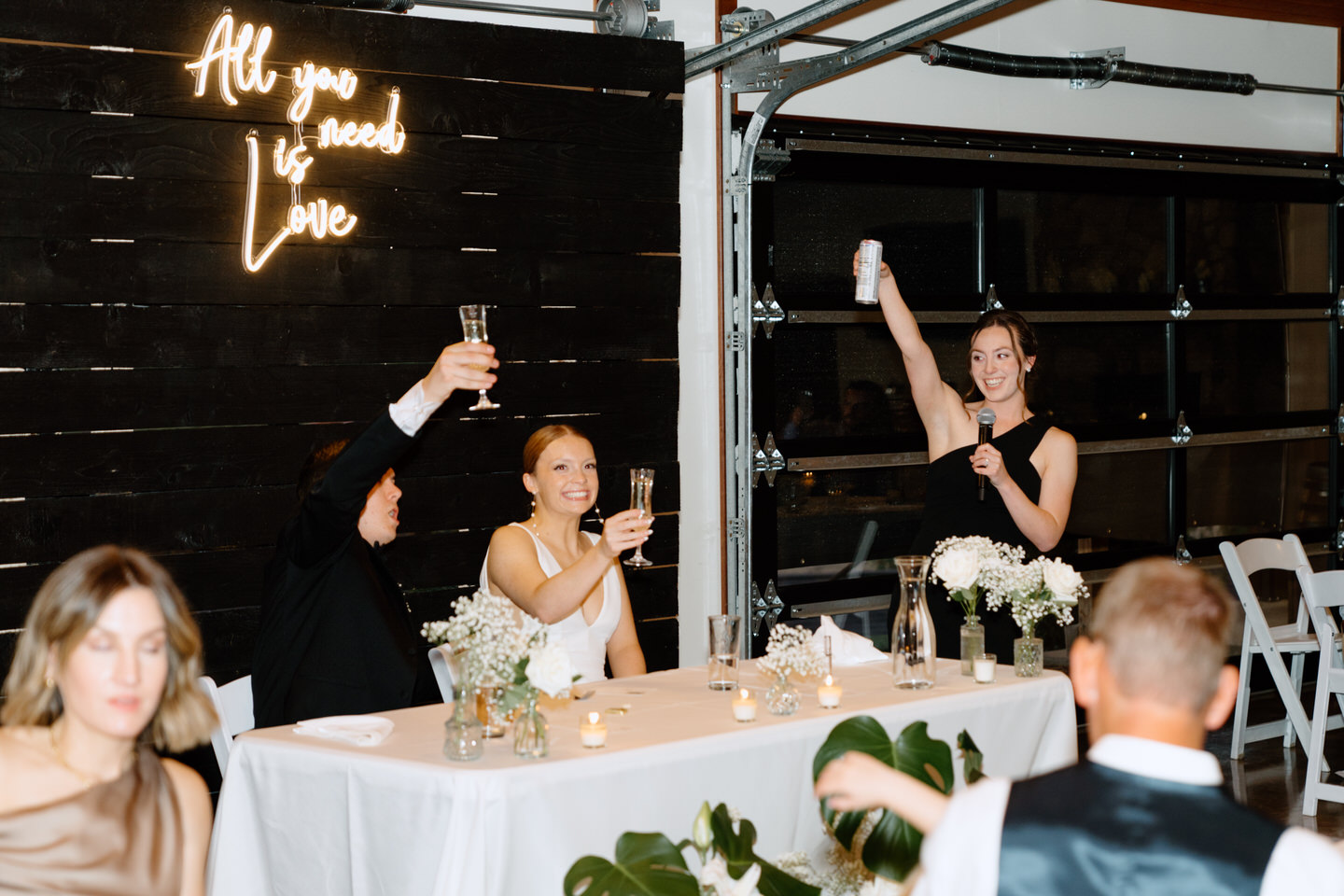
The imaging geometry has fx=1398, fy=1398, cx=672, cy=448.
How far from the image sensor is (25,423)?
4020mm

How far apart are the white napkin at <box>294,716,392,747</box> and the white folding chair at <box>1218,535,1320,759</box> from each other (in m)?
3.97

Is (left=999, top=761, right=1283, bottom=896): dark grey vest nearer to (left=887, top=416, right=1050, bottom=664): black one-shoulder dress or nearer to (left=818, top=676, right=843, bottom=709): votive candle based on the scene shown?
(left=818, top=676, right=843, bottom=709): votive candle

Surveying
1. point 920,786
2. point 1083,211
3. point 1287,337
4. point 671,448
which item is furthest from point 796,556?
point 920,786

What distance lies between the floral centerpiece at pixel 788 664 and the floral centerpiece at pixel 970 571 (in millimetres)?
433

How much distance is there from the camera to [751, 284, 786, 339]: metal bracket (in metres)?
5.44

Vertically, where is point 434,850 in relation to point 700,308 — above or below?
below

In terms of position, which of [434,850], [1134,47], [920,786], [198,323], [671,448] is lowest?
[434,850]

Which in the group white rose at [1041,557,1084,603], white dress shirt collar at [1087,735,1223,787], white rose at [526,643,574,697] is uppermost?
white dress shirt collar at [1087,735,1223,787]

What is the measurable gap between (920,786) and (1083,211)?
5022 millimetres

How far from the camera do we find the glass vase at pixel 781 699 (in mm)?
3135

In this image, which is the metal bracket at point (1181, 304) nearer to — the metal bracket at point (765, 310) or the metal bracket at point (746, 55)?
the metal bracket at point (765, 310)

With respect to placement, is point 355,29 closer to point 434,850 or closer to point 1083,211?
point 434,850

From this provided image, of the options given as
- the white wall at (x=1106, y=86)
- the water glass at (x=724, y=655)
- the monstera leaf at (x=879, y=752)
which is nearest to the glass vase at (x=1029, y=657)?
the water glass at (x=724, y=655)

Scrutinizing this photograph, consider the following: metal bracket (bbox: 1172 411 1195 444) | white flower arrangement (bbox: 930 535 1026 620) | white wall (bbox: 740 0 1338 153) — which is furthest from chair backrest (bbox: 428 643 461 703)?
metal bracket (bbox: 1172 411 1195 444)
